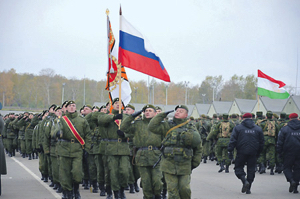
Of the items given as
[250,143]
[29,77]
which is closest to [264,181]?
[250,143]

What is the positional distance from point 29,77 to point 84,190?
117477mm

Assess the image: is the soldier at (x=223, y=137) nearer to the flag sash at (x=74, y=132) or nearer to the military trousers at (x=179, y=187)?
the flag sash at (x=74, y=132)

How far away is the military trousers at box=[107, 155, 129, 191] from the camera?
9.29m

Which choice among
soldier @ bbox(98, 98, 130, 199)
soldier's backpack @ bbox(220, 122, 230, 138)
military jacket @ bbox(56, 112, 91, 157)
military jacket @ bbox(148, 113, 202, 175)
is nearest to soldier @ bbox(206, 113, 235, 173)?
soldier's backpack @ bbox(220, 122, 230, 138)

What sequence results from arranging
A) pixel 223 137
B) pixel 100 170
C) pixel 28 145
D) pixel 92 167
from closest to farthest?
pixel 100 170, pixel 92 167, pixel 223 137, pixel 28 145

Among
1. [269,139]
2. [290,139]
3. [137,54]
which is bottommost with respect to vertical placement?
[269,139]

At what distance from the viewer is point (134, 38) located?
10125mm

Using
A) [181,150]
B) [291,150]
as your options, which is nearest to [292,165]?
[291,150]

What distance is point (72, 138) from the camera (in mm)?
9289

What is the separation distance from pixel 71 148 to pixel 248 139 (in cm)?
449

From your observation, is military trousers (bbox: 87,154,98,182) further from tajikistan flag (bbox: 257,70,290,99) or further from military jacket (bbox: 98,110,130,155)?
tajikistan flag (bbox: 257,70,290,99)

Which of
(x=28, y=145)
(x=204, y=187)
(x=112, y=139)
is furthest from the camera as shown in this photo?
(x=28, y=145)

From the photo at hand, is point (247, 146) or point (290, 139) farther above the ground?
point (290, 139)

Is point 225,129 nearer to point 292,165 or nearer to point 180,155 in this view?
point 292,165
